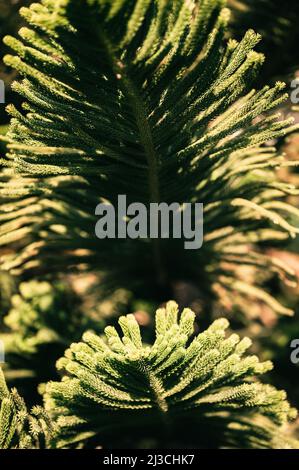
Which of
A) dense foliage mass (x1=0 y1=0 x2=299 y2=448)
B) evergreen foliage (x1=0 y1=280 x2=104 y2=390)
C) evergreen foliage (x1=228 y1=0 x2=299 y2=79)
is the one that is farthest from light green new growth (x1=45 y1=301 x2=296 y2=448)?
evergreen foliage (x1=228 y1=0 x2=299 y2=79)

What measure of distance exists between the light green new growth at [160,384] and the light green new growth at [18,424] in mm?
21

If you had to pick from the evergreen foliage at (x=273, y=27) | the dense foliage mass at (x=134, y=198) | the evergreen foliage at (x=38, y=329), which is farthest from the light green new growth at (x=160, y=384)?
the evergreen foliage at (x=273, y=27)

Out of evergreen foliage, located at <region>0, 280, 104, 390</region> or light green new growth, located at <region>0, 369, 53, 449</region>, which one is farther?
evergreen foliage, located at <region>0, 280, 104, 390</region>

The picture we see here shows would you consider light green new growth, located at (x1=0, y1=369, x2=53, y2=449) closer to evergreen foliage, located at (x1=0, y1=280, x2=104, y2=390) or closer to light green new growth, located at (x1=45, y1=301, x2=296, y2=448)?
light green new growth, located at (x1=45, y1=301, x2=296, y2=448)

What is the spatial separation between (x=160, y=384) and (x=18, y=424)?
228 mm

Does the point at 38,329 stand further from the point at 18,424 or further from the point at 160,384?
the point at 160,384

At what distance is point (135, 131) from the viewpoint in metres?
0.73

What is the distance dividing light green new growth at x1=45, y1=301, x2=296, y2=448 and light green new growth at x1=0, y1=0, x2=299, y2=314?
244 mm

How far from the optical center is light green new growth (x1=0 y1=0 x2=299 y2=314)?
22.5 inches

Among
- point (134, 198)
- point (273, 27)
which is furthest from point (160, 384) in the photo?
point (273, 27)

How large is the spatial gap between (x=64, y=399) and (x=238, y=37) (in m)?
0.86

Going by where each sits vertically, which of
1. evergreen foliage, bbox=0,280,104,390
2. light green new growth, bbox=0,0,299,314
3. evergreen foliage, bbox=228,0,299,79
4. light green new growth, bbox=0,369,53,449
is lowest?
light green new growth, bbox=0,369,53,449

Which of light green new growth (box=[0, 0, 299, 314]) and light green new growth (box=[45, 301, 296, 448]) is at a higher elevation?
light green new growth (box=[0, 0, 299, 314])
